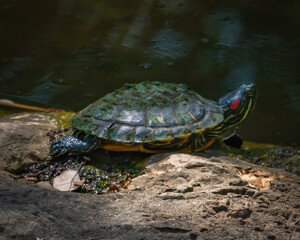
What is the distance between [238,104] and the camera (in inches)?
163

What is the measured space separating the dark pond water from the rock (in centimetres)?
138

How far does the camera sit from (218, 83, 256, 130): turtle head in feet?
13.5

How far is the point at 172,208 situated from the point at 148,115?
1362 millimetres

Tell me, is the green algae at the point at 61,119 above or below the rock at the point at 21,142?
below

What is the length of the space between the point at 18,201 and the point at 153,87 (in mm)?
2053

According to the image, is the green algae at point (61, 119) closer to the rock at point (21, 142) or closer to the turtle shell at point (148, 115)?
the rock at point (21, 142)

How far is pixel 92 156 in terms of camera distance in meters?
3.52

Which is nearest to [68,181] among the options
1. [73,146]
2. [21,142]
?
[73,146]

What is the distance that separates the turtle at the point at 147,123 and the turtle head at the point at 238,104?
0.77 feet

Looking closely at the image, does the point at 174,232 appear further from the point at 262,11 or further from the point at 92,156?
the point at 262,11

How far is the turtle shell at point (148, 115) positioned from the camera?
3422mm

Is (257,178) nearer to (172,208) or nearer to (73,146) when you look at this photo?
(172,208)

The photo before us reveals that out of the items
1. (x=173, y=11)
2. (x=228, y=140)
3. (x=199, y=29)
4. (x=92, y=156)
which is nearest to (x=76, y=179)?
(x=92, y=156)

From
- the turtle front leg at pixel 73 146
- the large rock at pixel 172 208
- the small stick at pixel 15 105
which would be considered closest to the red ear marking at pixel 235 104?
the large rock at pixel 172 208
